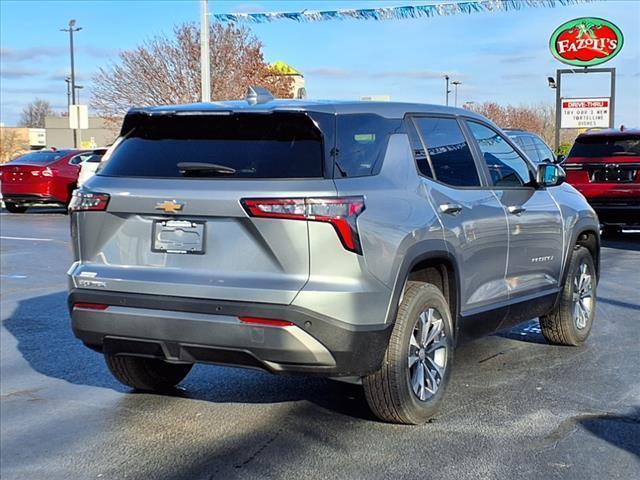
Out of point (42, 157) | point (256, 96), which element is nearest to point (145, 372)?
point (256, 96)

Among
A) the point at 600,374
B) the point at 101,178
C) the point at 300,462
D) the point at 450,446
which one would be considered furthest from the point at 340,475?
the point at 600,374

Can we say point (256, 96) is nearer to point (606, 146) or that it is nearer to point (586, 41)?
point (606, 146)

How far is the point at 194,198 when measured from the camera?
4.05 m

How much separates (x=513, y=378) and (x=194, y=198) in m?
2.73

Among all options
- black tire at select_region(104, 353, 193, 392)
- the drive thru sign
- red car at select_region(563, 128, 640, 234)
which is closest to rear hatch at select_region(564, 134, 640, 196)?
red car at select_region(563, 128, 640, 234)

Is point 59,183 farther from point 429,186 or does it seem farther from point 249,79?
point 429,186

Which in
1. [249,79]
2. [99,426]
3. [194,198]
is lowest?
[99,426]

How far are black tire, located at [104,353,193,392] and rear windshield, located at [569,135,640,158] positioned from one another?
31.2ft

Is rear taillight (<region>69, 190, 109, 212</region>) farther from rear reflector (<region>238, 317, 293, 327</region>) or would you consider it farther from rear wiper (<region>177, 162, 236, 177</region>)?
rear reflector (<region>238, 317, 293, 327</region>)

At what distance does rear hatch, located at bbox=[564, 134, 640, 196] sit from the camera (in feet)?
41.2

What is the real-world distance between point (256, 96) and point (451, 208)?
51.4 inches

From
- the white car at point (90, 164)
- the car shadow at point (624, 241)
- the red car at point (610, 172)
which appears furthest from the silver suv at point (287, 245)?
the white car at point (90, 164)

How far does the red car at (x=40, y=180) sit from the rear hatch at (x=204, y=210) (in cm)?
1553

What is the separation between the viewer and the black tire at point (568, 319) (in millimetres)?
6285
